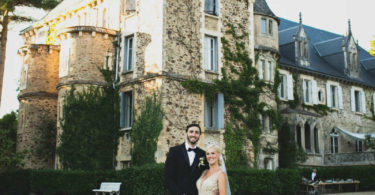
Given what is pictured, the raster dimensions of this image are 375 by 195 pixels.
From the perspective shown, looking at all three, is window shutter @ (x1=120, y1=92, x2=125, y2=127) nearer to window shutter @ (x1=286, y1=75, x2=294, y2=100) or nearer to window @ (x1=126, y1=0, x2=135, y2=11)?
window @ (x1=126, y1=0, x2=135, y2=11)

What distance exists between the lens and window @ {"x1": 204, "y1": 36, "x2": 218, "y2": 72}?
20875mm

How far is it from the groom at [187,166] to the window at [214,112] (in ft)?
44.9

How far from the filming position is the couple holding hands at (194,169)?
6129 millimetres

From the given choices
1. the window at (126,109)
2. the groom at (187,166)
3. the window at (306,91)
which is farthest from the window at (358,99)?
the groom at (187,166)

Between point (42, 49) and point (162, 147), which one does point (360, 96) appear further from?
point (42, 49)

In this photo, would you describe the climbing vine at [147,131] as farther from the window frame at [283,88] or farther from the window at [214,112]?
the window frame at [283,88]

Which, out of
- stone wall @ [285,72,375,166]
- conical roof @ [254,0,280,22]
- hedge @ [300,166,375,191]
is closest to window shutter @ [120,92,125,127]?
conical roof @ [254,0,280,22]

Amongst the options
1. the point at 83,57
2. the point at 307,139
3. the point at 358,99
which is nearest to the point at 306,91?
the point at 307,139

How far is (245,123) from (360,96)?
53.1 feet

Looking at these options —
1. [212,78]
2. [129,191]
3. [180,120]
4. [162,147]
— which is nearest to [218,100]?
[212,78]

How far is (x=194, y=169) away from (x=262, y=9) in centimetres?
1982

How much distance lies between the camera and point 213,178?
612cm

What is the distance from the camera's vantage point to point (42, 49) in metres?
24.8

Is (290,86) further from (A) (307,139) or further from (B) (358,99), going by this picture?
(B) (358,99)
